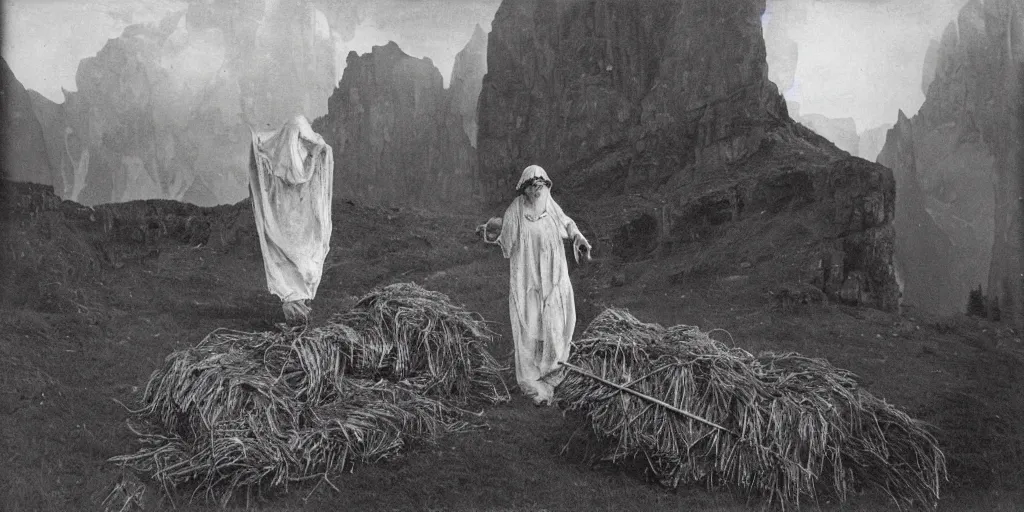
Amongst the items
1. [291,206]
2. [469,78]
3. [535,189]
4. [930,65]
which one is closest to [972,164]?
[930,65]

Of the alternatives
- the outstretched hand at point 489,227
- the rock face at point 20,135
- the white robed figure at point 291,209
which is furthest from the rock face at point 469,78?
the outstretched hand at point 489,227

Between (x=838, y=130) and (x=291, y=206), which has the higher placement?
(x=838, y=130)

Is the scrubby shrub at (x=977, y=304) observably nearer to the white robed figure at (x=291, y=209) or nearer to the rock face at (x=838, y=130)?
the rock face at (x=838, y=130)

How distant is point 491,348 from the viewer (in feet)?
28.9

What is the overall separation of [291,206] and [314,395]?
9.05 feet

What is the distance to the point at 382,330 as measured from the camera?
653 cm

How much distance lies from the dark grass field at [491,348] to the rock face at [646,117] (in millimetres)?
Answer: 1690

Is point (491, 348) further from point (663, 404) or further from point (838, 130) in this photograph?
point (838, 130)

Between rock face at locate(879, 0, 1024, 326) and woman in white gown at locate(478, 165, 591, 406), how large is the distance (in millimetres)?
7711

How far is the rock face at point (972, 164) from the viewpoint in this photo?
11539mm

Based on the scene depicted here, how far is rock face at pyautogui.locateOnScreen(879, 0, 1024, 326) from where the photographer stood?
11.5m

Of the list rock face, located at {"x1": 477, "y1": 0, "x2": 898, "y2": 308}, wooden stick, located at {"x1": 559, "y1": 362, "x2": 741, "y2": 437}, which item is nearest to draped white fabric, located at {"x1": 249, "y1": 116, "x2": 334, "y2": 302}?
wooden stick, located at {"x1": 559, "y1": 362, "x2": 741, "y2": 437}

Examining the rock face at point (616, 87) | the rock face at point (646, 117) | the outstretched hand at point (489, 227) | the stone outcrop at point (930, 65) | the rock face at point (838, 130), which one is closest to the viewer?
the outstretched hand at point (489, 227)

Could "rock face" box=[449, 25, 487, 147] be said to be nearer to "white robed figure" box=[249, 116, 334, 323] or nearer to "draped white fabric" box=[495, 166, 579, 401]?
"white robed figure" box=[249, 116, 334, 323]
